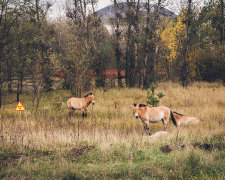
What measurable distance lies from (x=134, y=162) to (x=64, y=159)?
165 cm

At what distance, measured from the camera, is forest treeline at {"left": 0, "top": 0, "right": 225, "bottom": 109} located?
14.0 metres

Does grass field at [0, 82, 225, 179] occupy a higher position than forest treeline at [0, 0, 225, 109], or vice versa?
forest treeline at [0, 0, 225, 109]

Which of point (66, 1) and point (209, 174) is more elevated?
point (66, 1)

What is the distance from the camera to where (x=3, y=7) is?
41.4 ft

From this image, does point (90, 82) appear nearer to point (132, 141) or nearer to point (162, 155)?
point (132, 141)

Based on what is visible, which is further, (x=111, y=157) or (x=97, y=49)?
(x=97, y=49)

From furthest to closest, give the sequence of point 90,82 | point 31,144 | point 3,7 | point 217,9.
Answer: point 217,9 → point 90,82 → point 3,7 → point 31,144

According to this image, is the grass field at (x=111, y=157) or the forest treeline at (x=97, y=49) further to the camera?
the forest treeline at (x=97, y=49)

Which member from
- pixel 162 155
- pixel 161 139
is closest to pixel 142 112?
pixel 161 139

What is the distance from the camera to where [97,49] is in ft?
73.2

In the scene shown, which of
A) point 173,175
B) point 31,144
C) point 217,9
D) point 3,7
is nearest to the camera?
point 173,175

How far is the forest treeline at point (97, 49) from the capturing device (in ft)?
46.1

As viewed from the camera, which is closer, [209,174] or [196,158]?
[209,174]

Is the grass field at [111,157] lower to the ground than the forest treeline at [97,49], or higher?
lower
